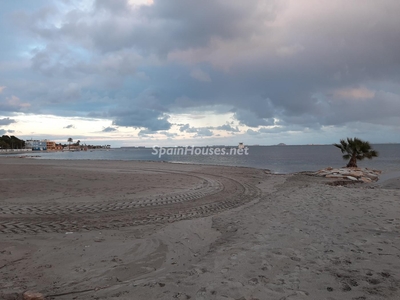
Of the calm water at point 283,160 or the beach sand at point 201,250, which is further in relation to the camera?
the calm water at point 283,160

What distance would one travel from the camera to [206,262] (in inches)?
194

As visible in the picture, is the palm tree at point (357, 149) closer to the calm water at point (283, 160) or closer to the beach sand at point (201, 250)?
the calm water at point (283, 160)

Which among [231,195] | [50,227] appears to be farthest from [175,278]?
[231,195]

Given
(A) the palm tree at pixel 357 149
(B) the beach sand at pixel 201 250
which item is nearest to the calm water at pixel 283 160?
(A) the palm tree at pixel 357 149

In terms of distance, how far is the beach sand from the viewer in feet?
12.6

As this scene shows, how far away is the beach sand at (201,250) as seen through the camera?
12.6ft

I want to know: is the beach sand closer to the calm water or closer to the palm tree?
the palm tree

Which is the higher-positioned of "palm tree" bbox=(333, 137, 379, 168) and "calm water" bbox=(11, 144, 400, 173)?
"palm tree" bbox=(333, 137, 379, 168)

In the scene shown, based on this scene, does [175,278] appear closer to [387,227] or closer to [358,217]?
[387,227]

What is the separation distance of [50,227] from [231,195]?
8.43 metres

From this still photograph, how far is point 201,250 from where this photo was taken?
18.9 feet

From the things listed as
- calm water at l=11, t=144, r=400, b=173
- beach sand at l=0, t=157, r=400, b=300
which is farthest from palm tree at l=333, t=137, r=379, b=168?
beach sand at l=0, t=157, r=400, b=300

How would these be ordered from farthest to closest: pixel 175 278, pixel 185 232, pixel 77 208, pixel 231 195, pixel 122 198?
pixel 231 195
pixel 122 198
pixel 77 208
pixel 185 232
pixel 175 278

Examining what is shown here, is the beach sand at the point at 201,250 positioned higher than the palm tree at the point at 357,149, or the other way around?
the palm tree at the point at 357,149
